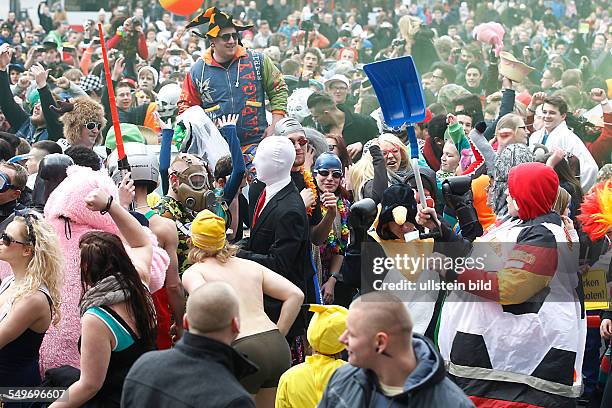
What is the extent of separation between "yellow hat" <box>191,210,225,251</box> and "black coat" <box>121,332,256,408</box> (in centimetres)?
174

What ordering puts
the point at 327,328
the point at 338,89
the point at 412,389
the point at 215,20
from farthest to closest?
1. the point at 338,89
2. the point at 215,20
3. the point at 327,328
4. the point at 412,389

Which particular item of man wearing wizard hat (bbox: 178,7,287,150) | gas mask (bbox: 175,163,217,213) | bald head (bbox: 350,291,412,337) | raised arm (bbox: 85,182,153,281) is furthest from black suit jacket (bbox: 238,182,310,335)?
man wearing wizard hat (bbox: 178,7,287,150)

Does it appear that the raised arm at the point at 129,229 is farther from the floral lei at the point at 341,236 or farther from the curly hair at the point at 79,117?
the curly hair at the point at 79,117

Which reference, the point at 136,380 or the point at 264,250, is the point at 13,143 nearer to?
the point at 264,250

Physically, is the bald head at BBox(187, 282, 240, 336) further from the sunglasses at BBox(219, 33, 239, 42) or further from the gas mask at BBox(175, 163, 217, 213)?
the sunglasses at BBox(219, 33, 239, 42)

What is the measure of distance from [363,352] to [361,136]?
278 inches

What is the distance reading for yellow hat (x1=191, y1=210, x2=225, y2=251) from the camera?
5.57 meters

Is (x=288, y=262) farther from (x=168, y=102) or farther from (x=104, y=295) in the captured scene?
(x=168, y=102)

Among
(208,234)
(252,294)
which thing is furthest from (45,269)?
(252,294)

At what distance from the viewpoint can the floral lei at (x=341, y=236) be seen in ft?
24.0

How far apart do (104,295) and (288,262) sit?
1.70 meters

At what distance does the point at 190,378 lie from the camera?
12.3 ft

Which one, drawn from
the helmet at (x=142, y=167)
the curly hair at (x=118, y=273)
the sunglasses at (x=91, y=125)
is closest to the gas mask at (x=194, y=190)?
the helmet at (x=142, y=167)

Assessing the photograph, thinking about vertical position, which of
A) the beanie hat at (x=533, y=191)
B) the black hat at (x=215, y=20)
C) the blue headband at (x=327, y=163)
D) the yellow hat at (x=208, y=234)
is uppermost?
the black hat at (x=215, y=20)
